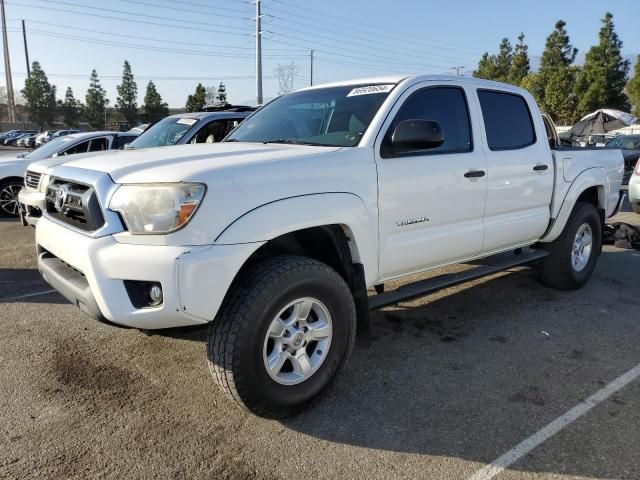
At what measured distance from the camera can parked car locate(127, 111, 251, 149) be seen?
8.09m

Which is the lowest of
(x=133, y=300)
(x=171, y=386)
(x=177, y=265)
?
(x=171, y=386)

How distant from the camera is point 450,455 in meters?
2.68

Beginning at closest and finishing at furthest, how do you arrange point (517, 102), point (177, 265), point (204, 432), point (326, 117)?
point (177, 265), point (204, 432), point (326, 117), point (517, 102)

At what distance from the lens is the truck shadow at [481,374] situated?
283cm

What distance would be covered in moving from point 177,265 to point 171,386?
124cm

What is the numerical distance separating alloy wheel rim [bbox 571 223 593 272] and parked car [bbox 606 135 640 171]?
1112cm

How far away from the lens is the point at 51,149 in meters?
9.81

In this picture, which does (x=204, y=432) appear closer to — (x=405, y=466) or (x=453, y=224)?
(x=405, y=466)

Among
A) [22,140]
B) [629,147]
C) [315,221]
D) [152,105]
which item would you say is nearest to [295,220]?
Answer: [315,221]

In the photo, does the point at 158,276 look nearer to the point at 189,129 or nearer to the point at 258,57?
the point at 189,129

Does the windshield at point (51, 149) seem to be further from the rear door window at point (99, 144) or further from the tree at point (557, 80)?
the tree at point (557, 80)

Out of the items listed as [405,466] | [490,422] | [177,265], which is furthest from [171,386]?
[490,422]

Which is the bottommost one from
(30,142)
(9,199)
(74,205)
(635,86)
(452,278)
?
(30,142)

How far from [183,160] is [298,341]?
1.20 m
